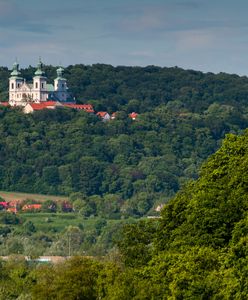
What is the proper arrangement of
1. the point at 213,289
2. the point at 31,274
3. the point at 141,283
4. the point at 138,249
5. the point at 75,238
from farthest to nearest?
the point at 75,238 → the point at 31,274 → the point at 138,249 → the point at 141,283 → the point at 213,289

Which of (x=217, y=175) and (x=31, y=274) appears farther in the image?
(x=31, y=274)

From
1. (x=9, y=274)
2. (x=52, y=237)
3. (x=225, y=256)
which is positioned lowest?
(x=52, y=237)

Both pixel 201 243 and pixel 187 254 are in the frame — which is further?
pixel 201 243

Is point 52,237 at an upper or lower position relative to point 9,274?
lower

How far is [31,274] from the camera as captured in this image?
239 ft

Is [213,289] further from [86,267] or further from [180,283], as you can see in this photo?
[86,267]

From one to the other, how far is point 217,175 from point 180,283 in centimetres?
999

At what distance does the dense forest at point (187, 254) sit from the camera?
50.5 metres

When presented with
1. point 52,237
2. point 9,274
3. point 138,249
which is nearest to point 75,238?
point 52,237

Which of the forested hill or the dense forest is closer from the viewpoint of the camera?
the forested hill

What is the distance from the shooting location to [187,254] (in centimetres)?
5300

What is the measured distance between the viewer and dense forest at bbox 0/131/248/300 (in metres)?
50.5

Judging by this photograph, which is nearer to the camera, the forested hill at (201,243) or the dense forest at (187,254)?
the forested hill at (201,243)

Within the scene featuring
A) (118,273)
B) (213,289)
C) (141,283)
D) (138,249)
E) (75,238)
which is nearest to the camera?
(213,289)
